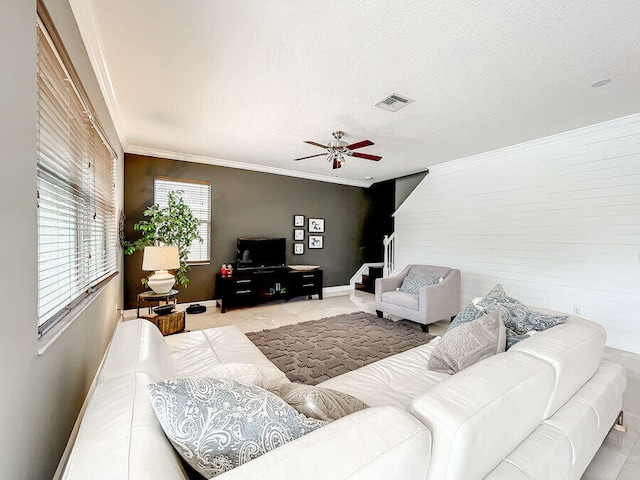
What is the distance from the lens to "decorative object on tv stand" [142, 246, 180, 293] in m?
Result: 3.12

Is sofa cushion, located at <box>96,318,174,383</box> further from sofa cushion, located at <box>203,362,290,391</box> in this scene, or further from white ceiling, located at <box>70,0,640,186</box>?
white ceiling, located at <box>70,0,640,186</box>

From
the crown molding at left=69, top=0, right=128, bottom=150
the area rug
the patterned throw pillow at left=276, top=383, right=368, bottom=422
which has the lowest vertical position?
the area rug

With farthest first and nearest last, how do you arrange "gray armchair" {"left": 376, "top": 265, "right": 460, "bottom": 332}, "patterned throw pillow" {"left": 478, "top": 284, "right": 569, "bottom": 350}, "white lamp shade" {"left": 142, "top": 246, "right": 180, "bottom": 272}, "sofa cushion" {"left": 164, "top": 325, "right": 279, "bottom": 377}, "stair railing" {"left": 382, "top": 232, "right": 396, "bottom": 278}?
"stair railing" {"left": 382, "top": 232, "right": 396, "bottom": 278}, "gray armchair" {"left": 376, "top": 265, "right": 460, "bottom": 332}, "white lamp shade" {"left": 142, "top": 246, "right": 180, "bottom": 272}, "sofa cushion" {"left": 164, "top": 325, "right": 279, "bottom": 377}, "patterned throw pillow" {"left": 478, "top": 284, "right": 569, "bottom": 350}

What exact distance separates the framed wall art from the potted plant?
252 cm

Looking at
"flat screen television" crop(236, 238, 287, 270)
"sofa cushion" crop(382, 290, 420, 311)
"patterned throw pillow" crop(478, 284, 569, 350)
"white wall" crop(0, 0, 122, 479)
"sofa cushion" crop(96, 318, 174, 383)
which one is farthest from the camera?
"flat screen television" crop(236, 238, 287, 270)

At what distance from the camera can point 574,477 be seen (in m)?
1.20

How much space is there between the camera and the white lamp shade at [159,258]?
3113 millimetres

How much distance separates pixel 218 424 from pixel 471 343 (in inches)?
54.6

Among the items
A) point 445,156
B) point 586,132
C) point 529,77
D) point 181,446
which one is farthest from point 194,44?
point 586,132

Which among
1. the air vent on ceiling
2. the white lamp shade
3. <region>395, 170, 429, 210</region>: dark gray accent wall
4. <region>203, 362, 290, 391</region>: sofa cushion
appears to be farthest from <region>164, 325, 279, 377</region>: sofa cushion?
<region>395, 170, 429, 210</region>: dark gray accent wall

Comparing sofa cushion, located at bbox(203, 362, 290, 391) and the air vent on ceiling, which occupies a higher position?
the air vent on ceiling

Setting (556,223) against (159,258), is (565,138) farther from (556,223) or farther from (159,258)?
(159,258)

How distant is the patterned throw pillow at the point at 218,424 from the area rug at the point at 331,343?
1812mm

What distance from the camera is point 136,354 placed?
1332 millimetres
